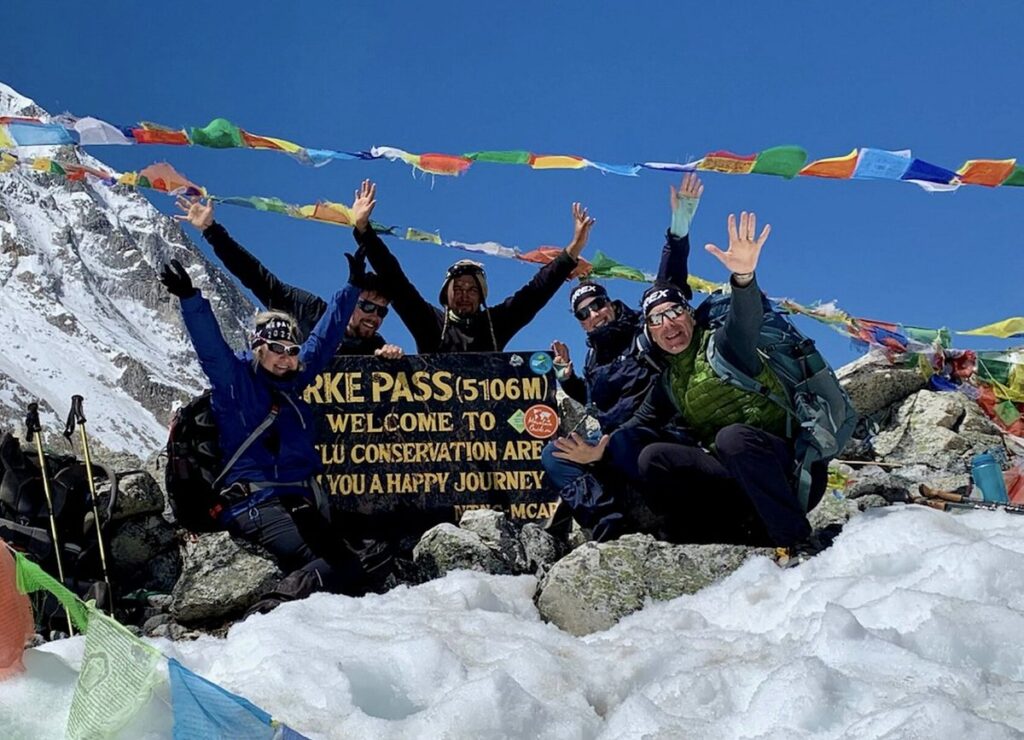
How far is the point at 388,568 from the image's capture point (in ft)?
19.0

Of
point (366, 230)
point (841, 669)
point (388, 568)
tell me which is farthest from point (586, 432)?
point (841, 669)

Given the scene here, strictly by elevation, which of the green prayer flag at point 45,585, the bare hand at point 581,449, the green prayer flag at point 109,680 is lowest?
the green prayer flag at point 109,680

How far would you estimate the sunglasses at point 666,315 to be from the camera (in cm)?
543

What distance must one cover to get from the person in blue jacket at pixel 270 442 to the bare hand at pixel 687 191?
2.81 meters

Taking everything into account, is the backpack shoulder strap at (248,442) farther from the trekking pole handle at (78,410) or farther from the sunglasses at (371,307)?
the sunglasses at (371,307)

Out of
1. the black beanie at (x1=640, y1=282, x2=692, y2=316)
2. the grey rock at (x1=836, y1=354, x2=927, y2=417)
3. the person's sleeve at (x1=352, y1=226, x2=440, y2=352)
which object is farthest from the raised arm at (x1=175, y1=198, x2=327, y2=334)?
the grey rock at (x1=836, y1=354, x2=927, y2=417)

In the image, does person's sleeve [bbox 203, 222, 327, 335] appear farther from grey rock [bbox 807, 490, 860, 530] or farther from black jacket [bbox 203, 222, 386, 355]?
grey rock [bbox 807, 490, 860, 530]

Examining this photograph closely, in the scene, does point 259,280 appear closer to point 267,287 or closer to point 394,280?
point 267,287

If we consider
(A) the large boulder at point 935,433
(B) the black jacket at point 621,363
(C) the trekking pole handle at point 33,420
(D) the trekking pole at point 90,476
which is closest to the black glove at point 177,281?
(D) the trekking pole at point 90,476

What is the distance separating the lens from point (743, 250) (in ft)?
16.0

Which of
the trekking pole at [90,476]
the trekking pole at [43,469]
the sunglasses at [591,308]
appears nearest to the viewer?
the trekking pole at [90,476]

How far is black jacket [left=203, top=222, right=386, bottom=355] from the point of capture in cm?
740

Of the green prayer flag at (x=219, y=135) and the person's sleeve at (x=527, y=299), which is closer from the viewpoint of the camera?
the person's sleeve at (x=527, y=299)

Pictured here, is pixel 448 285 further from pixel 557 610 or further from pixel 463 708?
pixel 463 708
